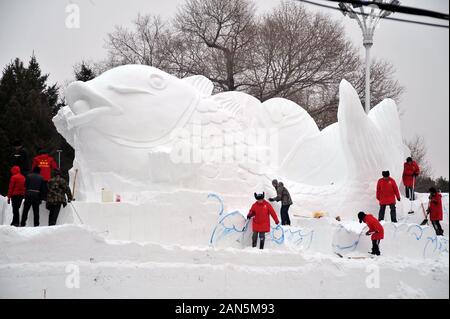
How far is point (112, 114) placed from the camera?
11367 millimetres

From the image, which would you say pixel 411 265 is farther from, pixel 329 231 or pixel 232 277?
pixel 232 277

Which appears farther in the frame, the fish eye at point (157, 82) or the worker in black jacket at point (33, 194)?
the fish eye at point (157, 82)

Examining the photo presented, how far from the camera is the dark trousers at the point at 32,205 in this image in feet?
30.4

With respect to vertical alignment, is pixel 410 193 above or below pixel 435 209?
above

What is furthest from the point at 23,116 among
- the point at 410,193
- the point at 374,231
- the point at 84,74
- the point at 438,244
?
the point at 438,244

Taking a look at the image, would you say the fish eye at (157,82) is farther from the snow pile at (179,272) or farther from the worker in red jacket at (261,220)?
the snow pile at (179,272)

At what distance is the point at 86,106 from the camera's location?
11438 millimetres

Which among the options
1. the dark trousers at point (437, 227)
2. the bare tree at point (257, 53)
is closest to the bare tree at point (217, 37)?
the bare tree at point (257, 53)

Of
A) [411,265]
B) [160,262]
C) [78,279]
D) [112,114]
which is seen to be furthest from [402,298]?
[112,114]

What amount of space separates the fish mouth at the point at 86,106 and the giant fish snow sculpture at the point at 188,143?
0.8 inches

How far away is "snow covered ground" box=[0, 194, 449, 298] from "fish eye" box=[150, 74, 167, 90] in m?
3.04

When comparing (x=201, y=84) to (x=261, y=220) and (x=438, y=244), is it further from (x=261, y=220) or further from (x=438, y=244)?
(x=438, y=244)

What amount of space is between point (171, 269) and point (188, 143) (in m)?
3.70

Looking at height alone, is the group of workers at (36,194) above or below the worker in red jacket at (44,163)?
below
